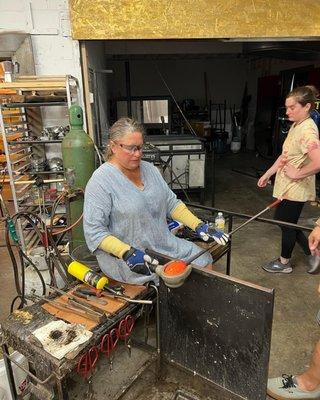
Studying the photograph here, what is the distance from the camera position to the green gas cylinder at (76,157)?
8.45 ft

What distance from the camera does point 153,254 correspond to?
1.54 m

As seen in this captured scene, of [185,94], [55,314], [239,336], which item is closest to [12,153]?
[55,314]

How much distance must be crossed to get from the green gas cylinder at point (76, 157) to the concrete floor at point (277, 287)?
0.81 metres

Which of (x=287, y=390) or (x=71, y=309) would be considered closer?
(x=71, y=309)

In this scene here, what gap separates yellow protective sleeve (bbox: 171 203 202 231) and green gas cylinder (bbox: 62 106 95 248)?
2.95 ft

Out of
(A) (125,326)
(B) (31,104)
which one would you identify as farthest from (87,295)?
(B) (31,104)

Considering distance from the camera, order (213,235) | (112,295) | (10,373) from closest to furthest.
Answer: (10,373)
(112,295)
(213,235)

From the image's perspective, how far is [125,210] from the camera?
1.70 meters

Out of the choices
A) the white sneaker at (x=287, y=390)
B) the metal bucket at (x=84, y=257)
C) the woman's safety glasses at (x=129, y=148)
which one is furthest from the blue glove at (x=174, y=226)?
the white sneaker at (x=287, y=390)

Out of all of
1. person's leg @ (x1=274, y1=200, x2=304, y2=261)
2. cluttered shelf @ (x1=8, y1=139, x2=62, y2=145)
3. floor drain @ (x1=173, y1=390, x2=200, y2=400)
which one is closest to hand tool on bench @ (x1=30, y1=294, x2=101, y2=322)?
floor drain @ (x1=173, y1=390, x2=200, y2=400)

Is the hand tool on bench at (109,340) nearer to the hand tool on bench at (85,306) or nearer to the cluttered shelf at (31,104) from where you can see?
the hand tool on bench at (85,306)

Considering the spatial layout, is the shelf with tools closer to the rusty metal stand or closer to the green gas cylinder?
the green gas cylinder

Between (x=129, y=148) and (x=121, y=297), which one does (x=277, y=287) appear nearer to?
(x=121, y=297)

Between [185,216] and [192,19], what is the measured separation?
1.96m
